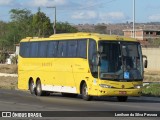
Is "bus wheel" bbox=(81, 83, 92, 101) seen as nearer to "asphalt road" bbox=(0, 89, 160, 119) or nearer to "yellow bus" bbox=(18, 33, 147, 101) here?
"yellow bus" bbox=(18, 33, 147, 101)

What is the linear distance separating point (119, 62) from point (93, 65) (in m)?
1.24

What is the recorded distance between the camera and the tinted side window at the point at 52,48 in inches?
1211

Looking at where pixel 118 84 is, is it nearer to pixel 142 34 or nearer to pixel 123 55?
pixel 123 55

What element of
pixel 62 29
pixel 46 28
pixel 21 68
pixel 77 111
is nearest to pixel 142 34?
pixel 62 29

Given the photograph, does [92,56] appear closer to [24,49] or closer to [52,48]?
[52,48]

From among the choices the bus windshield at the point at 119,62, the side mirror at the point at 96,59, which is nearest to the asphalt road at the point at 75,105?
the bus windshield at the point at 119,62

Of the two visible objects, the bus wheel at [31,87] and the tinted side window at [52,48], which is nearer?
the tinted side window at [52,48]

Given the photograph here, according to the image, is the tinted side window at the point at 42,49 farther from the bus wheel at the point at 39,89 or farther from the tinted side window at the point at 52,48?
the bus wheel at the point at 39,89

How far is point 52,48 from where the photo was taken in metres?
31.0

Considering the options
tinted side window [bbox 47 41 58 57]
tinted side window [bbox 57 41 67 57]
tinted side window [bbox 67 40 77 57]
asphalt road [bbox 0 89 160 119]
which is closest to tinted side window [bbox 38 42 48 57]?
tinted side window [bbox 47 41 58 57]

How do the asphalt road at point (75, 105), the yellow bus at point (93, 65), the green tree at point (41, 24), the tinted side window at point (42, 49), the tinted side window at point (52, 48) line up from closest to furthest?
the asphalt road at point (75, 105), the yellow bus at point (93, 65), the tinted side window at point (52, 48), the tinted side window at point (42, 49), the green tree at point (41, 24)

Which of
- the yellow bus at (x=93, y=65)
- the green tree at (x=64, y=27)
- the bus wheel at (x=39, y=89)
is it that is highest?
the green tree at (x=64, y=27)

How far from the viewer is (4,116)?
18.0m

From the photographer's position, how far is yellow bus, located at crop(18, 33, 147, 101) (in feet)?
87.2
